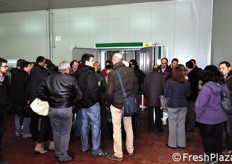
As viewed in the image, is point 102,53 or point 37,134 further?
point 102,53

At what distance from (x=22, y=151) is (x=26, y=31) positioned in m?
6.46

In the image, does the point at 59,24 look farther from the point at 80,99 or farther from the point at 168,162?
the point at 168,162

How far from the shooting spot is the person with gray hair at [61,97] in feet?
9.49

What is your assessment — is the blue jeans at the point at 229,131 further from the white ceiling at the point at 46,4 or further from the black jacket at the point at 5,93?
the white ceiling at the point at 46,4

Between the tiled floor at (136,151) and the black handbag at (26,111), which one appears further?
the black handbag at (26,111)

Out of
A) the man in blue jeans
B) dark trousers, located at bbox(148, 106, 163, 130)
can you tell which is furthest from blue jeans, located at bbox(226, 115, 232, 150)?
the man in blue jeans

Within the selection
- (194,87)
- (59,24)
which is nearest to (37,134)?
(194,87)

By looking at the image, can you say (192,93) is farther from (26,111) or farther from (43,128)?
(26,111)

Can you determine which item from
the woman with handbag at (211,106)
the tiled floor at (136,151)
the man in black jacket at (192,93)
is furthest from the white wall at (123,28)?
the woman with handbag at (211,106)

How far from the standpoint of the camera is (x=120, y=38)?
25.7 ft

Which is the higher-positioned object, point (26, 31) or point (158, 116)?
point (26, 31)

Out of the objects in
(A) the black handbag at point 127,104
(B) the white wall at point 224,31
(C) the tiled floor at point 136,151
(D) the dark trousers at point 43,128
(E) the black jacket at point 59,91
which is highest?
(B) the white wall at point 224,31

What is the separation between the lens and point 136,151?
11.8 ft

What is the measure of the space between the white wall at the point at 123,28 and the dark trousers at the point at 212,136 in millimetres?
4757
